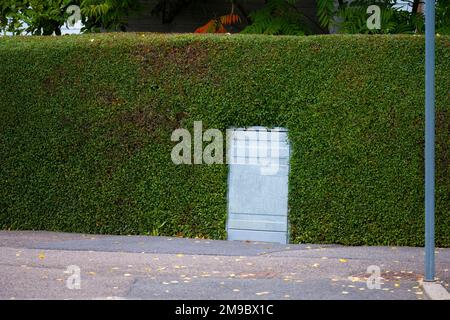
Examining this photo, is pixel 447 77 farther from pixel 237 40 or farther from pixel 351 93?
pixel 237 40

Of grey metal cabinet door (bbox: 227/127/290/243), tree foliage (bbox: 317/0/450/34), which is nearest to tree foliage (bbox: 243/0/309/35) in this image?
tree foliage (bbox: 317/0/450/34)

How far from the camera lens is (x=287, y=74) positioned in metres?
13.3

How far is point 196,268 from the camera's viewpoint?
11055 millimetres

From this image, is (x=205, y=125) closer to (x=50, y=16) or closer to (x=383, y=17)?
(x=383, y=17)

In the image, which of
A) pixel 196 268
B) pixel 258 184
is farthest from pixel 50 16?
pixel 196 268

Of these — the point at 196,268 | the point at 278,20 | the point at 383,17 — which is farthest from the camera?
the point at 278,20

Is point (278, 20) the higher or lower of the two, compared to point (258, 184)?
higher

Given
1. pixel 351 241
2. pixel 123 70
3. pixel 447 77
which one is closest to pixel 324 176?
pixel 351 241

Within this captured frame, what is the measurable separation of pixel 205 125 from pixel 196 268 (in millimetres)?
3122

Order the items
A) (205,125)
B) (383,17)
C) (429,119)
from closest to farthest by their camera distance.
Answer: (429,119), (205,125), (383,17)

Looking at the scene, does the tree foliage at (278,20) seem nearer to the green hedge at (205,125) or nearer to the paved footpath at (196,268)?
the green hedge at (205,125)

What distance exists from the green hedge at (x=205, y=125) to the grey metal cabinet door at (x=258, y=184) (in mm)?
172

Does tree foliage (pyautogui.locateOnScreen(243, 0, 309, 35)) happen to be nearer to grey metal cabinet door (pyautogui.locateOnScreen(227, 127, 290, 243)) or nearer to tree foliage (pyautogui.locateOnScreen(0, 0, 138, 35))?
tree foliage (pyautogui.locateOnScreen(0, 0, 138, 35))

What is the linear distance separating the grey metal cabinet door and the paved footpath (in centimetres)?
32
